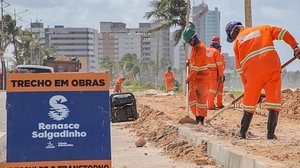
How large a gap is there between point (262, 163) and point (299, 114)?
9.35 m

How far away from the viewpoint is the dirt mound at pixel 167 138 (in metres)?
9.25

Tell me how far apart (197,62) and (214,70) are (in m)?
4.30

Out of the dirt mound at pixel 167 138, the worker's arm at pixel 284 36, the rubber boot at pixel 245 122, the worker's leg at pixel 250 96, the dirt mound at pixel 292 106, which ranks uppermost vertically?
the worker's arm at pixel 284 36

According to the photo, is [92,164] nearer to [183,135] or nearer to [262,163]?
[262,163]

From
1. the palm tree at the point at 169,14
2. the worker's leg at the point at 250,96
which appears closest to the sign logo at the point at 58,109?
the worker's leg at the point at 250,96

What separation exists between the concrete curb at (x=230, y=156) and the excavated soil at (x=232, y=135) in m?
0.10

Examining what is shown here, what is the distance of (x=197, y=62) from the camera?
39.9ft

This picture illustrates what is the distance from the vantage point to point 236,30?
9656mm

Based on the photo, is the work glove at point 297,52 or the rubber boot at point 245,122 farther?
the rubber boot at point 245,122

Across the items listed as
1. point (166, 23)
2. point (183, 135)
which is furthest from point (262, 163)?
point (166, 23)

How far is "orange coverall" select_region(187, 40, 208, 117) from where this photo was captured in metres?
12.1

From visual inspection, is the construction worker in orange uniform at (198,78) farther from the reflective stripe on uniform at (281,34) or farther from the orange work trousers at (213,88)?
the orange work trousers at (213,88)

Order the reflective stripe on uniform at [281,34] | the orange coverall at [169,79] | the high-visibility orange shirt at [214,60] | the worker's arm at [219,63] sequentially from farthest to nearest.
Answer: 1. the orange coverall at [169,79]
2. the worker's arm at [219,63]
3. the high-visibility orange shirt at [214,60]
4. the reflective stripe on uniform at [281,34]

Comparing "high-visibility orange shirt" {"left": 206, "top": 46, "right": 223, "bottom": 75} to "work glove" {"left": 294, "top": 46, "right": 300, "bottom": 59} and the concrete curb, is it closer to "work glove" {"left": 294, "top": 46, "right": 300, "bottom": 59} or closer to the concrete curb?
the concrete curb
